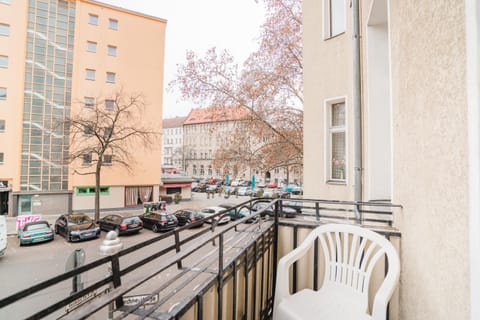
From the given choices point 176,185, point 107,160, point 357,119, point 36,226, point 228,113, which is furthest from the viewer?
point 176,185

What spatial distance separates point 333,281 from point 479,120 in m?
1.57

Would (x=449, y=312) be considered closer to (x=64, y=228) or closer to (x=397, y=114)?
(x=397, y=114)

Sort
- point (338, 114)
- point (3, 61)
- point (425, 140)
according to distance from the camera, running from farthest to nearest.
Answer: point (3, 61) < point (338, 114) < point (425, 140)

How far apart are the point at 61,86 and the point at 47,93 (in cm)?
84

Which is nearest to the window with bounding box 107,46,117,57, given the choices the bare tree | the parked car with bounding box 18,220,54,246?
the bare tree

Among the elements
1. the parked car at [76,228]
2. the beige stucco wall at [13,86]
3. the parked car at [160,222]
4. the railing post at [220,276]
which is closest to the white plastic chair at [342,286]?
the railing post at [220,276]

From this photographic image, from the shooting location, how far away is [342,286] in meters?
1.90

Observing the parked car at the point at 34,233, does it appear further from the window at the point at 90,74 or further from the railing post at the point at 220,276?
the railing post at the point at 220,276

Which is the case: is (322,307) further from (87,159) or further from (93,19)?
(93,19)

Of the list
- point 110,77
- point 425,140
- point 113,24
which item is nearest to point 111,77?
point 110,77

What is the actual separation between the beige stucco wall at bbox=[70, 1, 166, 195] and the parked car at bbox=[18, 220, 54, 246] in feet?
16.7

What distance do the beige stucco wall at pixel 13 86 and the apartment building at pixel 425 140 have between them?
1715 centimetres

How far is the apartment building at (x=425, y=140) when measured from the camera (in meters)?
0.96

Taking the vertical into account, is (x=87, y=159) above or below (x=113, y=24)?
below
